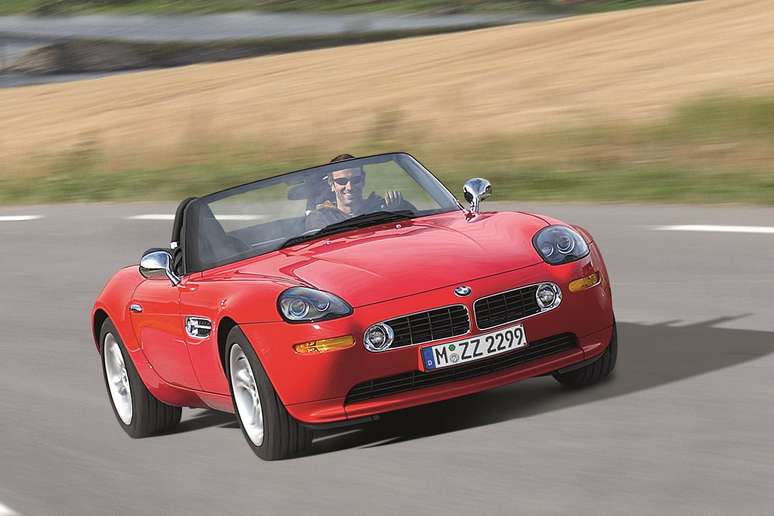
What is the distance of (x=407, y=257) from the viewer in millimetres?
6008

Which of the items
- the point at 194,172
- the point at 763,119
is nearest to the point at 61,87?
the point at 194,172

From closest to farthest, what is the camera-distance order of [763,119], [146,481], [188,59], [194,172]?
[146,481] → [763,119] → [194,172] → [188,59]

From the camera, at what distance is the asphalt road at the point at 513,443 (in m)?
4.98

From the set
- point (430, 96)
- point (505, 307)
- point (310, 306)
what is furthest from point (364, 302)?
point (430, 96)

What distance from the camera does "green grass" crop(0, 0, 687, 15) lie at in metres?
31.4

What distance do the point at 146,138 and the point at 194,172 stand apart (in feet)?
10.0

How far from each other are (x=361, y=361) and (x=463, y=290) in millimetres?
477

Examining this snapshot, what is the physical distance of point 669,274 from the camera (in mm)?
9398

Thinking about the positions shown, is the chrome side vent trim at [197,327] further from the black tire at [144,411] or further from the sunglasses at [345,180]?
the sunglasses at [345,180]

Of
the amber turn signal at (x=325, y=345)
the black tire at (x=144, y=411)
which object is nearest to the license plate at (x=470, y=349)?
the amber turn signal at (x=325, y=345)

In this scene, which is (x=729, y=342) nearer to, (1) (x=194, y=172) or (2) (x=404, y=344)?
(2) (x=404, y=344)

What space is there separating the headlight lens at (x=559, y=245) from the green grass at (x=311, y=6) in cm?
2446

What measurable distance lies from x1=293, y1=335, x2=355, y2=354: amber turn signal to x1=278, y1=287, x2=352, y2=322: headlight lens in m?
0.09

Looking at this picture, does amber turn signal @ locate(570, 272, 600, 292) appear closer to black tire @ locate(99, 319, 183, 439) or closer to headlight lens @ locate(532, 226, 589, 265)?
headlight lens @ locate(532, 226, 589, 265)
